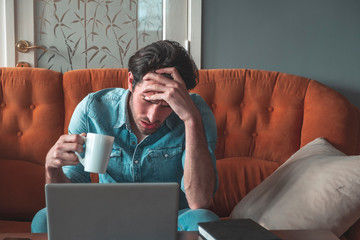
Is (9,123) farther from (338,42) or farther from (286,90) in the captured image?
(338,42)

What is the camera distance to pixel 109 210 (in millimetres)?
747

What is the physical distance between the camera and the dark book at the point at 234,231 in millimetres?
773

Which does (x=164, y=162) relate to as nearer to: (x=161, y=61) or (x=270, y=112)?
(x=161, y=61)

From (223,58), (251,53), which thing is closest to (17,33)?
(223,58)

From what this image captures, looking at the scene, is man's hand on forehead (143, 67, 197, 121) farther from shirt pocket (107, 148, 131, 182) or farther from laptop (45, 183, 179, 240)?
laptop (45, 183, 179, 240)

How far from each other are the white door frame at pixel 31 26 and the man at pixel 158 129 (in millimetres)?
956

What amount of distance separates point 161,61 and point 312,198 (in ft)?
2.27

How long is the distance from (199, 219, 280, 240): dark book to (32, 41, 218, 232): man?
0.29 m

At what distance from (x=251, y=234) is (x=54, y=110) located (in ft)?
4.18

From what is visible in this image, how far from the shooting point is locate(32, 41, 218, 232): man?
1.22m

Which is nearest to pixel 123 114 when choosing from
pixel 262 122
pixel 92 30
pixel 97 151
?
pixel 97 151

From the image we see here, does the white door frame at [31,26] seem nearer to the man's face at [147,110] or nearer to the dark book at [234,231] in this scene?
the man's face at [147,110]

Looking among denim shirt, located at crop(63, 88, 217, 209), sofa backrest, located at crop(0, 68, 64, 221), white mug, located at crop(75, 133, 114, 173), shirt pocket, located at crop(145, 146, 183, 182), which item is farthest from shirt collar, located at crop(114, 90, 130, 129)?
sofa backrest, located at crop(0, 68, 64, 221)

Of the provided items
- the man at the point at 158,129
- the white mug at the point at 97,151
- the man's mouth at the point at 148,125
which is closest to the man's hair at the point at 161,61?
the man at the point at 158,129
